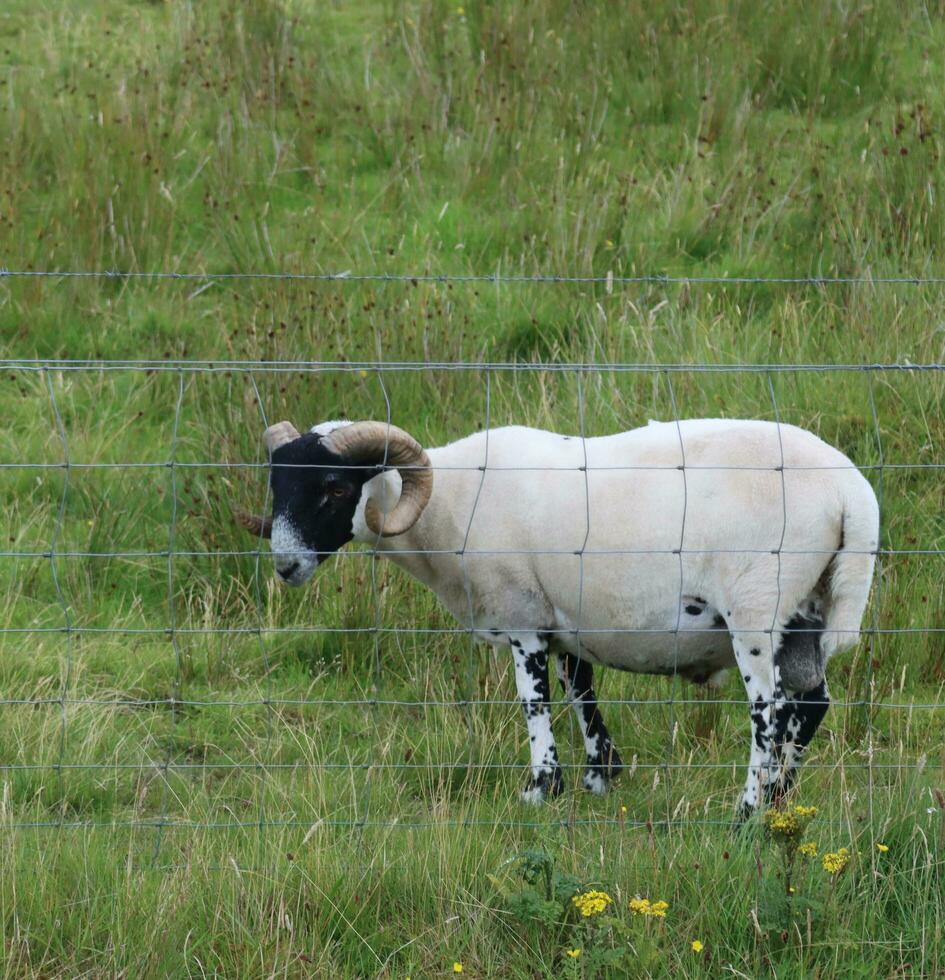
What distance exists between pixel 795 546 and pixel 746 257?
413cm

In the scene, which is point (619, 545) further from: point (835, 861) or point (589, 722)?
point (835, 861)

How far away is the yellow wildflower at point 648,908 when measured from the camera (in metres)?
3.63

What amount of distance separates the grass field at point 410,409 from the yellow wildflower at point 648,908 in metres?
0.05

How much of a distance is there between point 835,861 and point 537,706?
5.47ft

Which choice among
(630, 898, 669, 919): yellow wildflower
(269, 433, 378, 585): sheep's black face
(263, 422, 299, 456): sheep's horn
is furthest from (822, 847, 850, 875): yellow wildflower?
(263, 422, 299, 456): sheep's horn

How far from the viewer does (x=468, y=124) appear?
10.2 metres

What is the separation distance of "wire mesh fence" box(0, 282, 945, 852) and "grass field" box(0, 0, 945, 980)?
1.0 inches

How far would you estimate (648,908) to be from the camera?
3645mm

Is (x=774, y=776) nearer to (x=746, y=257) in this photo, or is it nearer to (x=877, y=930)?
(x=877, y=930)

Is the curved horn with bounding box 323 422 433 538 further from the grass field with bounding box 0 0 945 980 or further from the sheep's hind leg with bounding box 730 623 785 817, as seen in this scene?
the sheep's hind leg with bounding box 730 623 785 817

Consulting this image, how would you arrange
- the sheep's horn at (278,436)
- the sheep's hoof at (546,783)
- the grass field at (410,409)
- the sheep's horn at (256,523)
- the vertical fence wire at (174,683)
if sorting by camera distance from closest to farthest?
the grass field at (410,409) → the vertical fence wire at (174,683) → the sheep's hoof at (546,783) → the sheep's horn at (256,523) → the sheep's horn at (278,436)

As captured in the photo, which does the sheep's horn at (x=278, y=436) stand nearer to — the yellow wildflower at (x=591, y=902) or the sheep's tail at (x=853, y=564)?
the sheep's tail at (x=853, y=564)

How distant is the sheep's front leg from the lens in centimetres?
520

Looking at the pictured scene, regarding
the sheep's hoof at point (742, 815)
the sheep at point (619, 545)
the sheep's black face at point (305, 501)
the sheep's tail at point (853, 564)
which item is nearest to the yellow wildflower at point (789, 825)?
the sheep's hoof at point (742, 815)
